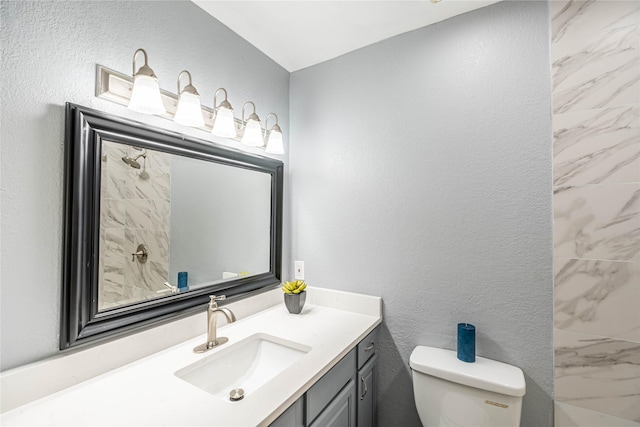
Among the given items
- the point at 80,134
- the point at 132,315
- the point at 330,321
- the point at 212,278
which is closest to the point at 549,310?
the point at 330,321

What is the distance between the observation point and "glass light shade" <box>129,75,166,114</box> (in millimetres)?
972

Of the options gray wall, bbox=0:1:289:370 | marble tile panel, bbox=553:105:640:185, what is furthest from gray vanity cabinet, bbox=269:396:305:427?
marble tile panel, bbox=553:105:640:185

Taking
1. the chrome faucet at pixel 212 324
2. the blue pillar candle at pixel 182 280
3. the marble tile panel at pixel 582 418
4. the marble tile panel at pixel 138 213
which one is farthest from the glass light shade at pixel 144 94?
the marble tile panel at pixel 582 418

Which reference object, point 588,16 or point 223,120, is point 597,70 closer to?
point 588,16

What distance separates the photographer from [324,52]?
1710mm

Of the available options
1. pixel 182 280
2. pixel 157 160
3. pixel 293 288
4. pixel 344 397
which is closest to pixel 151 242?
pixel 182 280

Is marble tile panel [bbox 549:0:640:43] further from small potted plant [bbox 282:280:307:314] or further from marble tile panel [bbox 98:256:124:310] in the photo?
marble tile panel [bbox 98:256:124:310]

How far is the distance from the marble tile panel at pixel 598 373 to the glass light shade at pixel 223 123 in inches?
66.4

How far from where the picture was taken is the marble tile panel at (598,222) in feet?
3.49

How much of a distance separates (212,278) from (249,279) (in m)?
0.24

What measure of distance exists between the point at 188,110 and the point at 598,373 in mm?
1934

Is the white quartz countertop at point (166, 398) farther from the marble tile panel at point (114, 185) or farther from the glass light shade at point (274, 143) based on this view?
the glass light shade at point (274, 143)

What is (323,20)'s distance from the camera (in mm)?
1445

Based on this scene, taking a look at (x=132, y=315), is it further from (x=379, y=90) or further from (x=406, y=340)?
(x=379, y=90)
